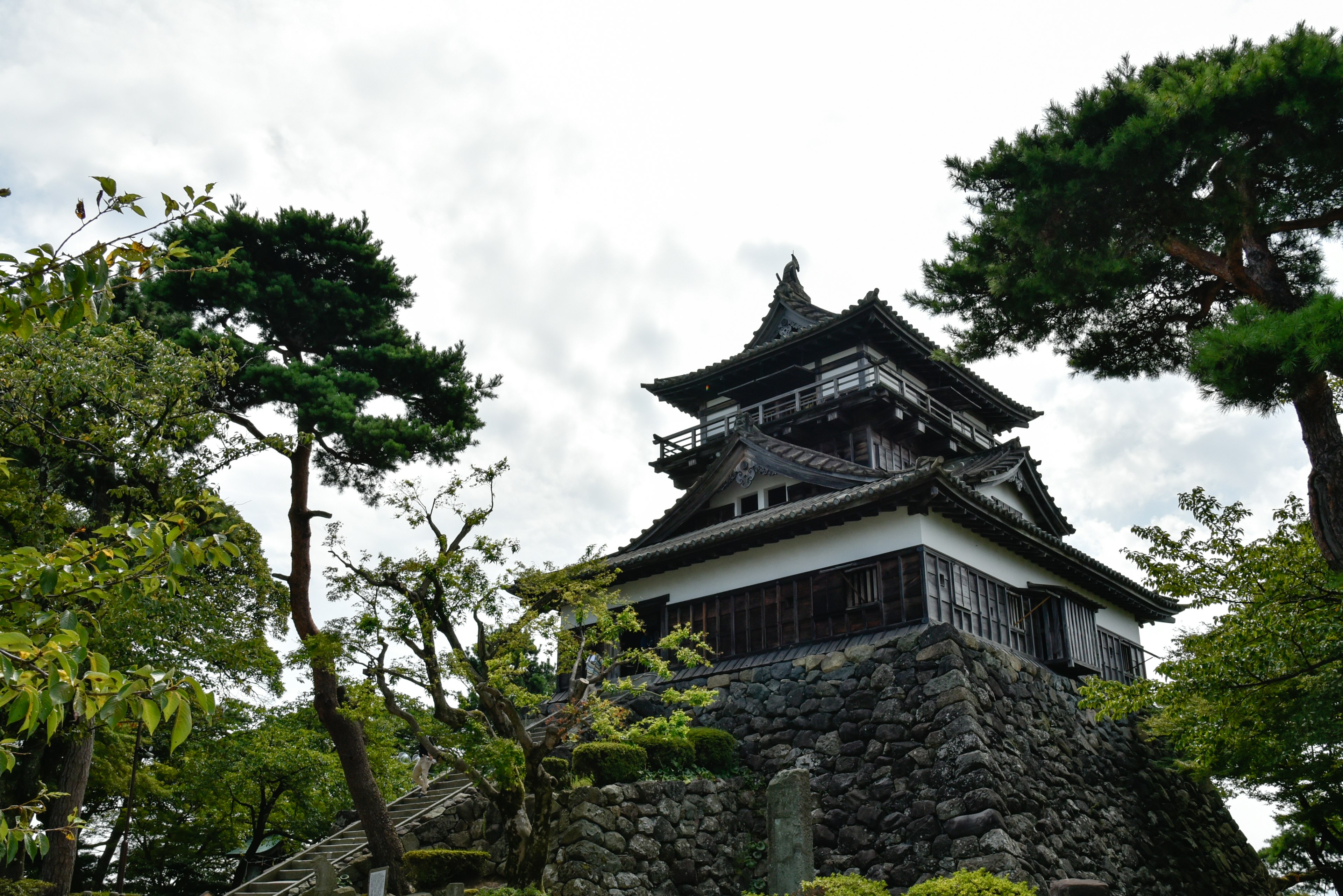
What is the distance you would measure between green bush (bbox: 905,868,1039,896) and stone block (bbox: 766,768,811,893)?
68.4 inches

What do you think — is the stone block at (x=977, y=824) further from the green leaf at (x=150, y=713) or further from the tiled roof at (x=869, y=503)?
the green leaf at (x=150, y=713)

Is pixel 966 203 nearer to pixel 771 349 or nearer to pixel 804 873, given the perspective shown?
pixel 804 873

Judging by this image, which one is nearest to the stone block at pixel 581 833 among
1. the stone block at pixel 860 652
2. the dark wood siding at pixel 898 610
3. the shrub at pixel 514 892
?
the shrub at pixel 514 892

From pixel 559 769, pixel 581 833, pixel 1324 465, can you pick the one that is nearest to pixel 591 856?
pixel 581 833

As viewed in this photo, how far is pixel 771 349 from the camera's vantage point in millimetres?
28156

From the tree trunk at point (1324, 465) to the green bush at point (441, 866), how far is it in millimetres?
13371

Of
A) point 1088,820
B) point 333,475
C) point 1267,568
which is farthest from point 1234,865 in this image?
point 333,475

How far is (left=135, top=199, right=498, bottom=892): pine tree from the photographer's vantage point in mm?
17656

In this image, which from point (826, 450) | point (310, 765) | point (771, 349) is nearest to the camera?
point (310, 765)

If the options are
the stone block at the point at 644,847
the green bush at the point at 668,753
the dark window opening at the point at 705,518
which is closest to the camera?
the stone block at the point at 644,847

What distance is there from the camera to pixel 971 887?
9.72 metres

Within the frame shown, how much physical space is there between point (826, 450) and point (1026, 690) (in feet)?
32.9

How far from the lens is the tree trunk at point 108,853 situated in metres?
21.8

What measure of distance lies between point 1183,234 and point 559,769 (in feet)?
39.1
